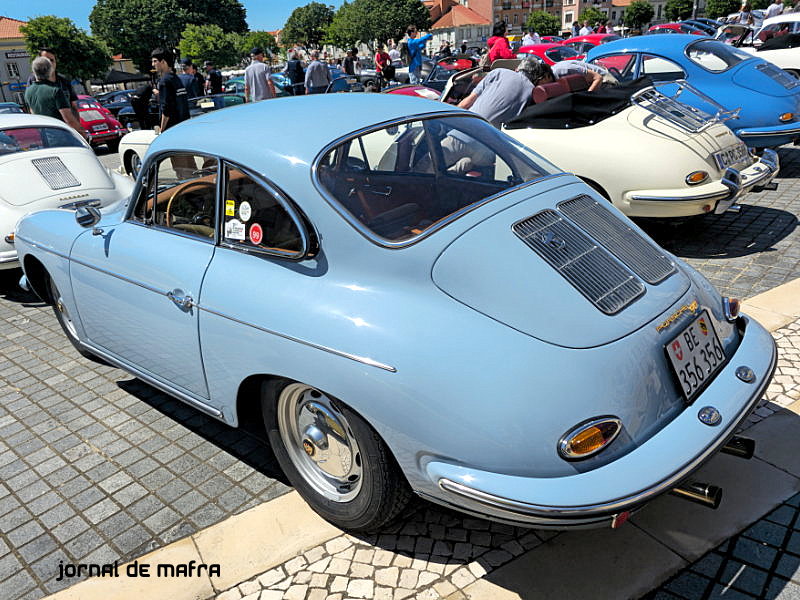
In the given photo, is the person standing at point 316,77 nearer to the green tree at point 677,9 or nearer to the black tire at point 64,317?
the black tire at point 64,317

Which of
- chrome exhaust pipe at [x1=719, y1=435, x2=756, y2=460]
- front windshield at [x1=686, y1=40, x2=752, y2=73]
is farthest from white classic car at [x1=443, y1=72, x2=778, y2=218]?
chrome exhaust pipe at [x1=719, y1=435, x2=756, y2=460]

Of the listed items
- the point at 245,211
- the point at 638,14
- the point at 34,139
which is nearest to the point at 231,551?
the point at 245,211

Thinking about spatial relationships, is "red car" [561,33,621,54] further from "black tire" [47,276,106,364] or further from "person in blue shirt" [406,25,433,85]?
"black tire" [47,276,106,364]

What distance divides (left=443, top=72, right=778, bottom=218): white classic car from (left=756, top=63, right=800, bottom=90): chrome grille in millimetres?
2286

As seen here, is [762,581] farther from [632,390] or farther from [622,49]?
[622,49]

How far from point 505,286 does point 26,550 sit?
2380 millimetres

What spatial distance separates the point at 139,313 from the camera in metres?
3.07

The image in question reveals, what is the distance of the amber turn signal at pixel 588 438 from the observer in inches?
77.1

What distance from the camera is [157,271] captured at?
2.94m

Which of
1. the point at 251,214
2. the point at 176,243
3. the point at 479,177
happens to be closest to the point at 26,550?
the point at 176,243

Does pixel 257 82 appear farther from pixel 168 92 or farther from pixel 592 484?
pixel 592 484

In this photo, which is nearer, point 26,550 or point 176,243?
point 26,550

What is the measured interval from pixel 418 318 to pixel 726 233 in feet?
16.3

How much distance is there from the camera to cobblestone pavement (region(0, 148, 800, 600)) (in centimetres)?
250
